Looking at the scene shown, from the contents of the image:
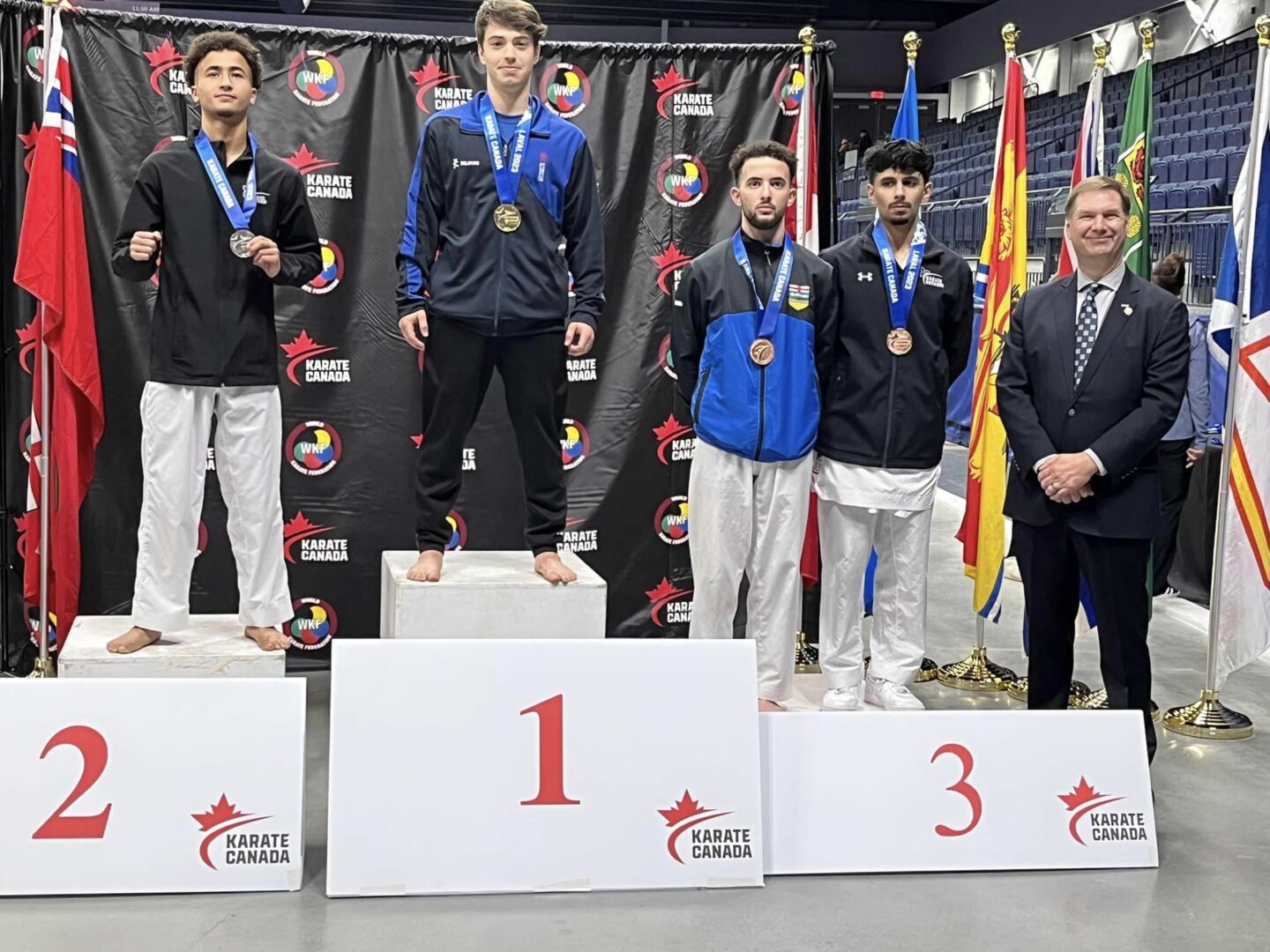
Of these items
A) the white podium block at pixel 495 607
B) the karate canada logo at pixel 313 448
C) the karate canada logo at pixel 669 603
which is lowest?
the karate canada logo at pixel 669 603

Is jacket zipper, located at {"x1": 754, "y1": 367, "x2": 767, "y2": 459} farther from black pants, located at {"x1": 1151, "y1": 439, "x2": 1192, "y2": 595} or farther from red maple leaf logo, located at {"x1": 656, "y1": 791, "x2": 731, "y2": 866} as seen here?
black pants, located at {"x1": 1151, "y1": 439, "x2": 1192, "y2": 595}

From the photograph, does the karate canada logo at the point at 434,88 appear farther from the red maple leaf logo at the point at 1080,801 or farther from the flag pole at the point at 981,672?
the red maple leaf logo at the point at 1080,801

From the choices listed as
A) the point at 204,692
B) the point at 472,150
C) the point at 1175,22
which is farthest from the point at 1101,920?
the point at 1175,22

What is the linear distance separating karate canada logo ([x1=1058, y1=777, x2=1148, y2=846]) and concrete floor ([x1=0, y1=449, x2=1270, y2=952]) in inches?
3.3

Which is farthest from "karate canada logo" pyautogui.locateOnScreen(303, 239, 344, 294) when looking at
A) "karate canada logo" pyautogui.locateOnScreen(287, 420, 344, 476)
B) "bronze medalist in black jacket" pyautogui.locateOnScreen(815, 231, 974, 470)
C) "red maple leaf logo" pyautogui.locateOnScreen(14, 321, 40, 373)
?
"bronze medalist in black jacket" pyautogui.locateOnScreen(815, 231, 974, 470)

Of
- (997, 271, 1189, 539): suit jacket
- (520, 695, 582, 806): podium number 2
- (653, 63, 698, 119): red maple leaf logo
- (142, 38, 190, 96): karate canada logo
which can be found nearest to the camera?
(520, 695, 582, 806): podium number 2

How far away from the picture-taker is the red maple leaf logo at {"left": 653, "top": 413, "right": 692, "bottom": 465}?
17.2ft

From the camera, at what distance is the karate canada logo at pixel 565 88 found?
507 cm

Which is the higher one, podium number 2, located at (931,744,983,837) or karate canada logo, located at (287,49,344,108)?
karate canada logo, located at (287,49,344,108)

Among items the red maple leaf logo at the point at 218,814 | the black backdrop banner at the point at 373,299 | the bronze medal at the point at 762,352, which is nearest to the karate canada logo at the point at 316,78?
the black backdrop banner at the point at 373,299

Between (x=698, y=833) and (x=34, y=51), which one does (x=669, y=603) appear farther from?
(x=34, y=51)

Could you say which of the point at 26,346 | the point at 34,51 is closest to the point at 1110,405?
the point at 26,346

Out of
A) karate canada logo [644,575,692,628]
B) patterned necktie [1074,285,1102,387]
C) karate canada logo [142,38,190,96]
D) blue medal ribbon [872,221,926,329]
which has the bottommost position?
karate canada logo [644,575,692,628]

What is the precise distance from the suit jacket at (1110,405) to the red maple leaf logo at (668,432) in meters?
1.69
